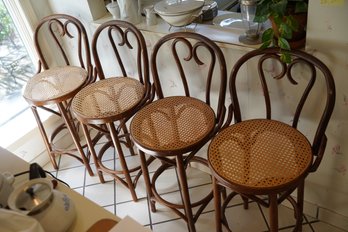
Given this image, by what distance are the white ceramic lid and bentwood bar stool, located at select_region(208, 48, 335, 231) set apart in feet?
1.21

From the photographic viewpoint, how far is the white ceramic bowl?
1.50m

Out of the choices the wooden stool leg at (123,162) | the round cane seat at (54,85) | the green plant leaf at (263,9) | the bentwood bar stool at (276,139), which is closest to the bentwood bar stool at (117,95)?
the wooden stool leg at (123,162)

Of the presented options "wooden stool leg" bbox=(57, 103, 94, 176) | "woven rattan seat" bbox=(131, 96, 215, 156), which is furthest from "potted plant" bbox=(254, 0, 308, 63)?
"wooden stool leg" bbox=(57, 103, 94, 176)

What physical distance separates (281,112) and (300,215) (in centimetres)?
46

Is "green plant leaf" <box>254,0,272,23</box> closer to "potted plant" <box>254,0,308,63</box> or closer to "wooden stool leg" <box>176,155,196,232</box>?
"potted plant" <box>254,0,308,63</box>

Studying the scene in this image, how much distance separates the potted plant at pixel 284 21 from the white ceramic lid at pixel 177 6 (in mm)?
347

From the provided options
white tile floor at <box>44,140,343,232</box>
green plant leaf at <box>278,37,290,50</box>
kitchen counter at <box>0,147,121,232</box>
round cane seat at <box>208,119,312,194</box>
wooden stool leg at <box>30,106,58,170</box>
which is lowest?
white tile floor at <box>44,140,343,232</box>

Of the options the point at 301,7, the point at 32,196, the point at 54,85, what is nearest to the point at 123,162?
the point at 54,85

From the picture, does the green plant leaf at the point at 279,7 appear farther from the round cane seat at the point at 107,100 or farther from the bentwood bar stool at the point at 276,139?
the round cane seat at the point at 107,100

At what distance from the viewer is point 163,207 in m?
1.90

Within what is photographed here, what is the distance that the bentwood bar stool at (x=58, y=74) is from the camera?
1861 mm

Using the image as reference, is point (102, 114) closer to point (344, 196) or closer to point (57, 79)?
point (57, 79)

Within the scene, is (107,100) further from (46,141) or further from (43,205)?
(43,205)

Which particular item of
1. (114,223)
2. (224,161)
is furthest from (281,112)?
(114,223)
